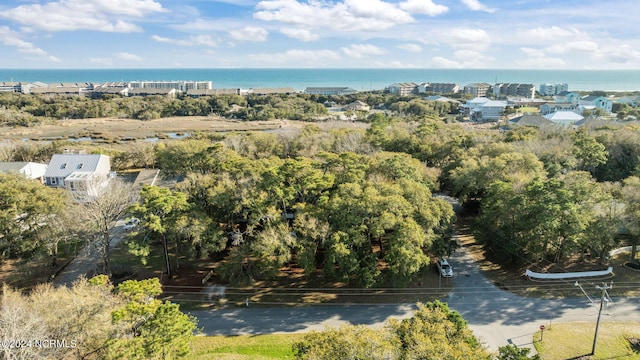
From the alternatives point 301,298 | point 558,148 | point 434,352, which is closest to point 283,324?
point 301,298

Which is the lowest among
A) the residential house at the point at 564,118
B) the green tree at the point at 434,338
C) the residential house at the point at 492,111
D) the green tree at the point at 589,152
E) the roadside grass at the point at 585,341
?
the roadside grass at the point at 585,341

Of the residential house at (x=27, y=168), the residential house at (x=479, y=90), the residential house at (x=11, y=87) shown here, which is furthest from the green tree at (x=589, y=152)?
the residential house at (x=11, y=87)

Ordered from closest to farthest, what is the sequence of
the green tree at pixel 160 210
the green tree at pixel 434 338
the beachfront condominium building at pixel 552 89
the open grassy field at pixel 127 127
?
the green tree at pixel 434 338, the green tree at pixel 160 210, the open grassy field at pixel 127 127, the beachfront condominium building at pixel 552 89

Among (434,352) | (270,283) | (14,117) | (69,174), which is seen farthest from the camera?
(14,117)

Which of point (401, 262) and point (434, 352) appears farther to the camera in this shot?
point (401, 262)

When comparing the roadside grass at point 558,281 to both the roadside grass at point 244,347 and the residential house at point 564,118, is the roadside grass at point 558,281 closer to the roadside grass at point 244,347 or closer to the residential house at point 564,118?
the roadside grass at point 244,347

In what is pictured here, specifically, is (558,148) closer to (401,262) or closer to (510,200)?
(510,200)

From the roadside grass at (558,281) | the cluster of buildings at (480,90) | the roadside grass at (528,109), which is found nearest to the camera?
the roadside grass at (558,281)
